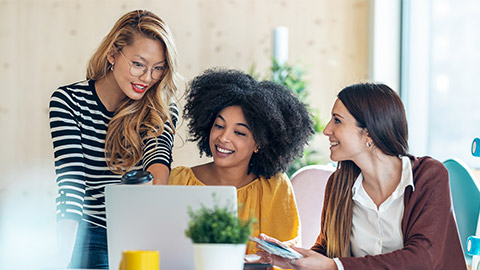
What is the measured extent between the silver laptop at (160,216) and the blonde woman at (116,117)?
18.9 inches

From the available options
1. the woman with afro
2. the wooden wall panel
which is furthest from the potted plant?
the wooden wall panel

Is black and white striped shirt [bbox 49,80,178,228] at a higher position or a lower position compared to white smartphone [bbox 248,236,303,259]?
higher

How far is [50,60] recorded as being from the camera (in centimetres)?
412

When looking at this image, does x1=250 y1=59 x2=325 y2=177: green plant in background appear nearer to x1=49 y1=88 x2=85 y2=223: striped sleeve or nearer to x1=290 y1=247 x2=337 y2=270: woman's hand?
x1=49 y1=88 x2=85 y2=223: striped sleeve

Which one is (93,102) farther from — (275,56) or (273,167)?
(275,56)

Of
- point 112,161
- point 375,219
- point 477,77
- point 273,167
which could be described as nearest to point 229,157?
point 273,167

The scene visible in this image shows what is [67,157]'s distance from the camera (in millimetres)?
1854

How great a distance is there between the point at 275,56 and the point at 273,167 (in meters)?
1.97

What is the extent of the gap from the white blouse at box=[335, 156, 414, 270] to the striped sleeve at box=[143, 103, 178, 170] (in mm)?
627

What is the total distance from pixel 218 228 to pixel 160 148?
0.75 metres

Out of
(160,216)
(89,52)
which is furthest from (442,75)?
(160,216)

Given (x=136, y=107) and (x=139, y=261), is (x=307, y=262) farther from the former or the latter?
(x=136, y=107)

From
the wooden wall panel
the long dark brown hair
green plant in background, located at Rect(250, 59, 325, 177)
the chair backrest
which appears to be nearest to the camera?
the long dark brown hair

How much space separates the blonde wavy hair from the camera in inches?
77.4
